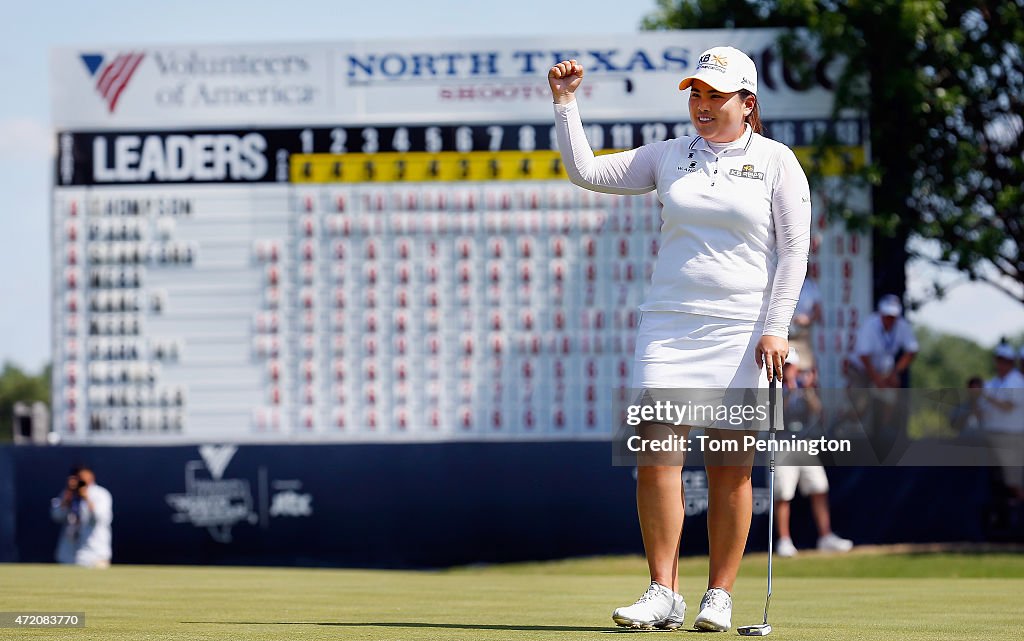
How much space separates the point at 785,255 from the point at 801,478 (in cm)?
856

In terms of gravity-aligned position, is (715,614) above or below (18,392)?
above

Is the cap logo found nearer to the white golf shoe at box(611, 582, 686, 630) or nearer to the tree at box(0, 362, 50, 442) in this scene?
the white golf shoe at box(611, 582, 686, 630)

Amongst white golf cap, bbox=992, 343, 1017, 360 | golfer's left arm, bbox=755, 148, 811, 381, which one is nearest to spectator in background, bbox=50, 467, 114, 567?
white golf cap, bbox=992, 343, 1017, 360

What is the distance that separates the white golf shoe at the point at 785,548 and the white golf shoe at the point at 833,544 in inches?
11.1

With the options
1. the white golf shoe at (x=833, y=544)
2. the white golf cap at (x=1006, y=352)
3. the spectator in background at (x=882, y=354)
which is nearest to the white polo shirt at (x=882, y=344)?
the spectator in background at (x=882, y=354)

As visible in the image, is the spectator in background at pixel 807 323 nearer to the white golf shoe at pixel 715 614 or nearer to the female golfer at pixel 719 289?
the female golfer at pixel 719 289

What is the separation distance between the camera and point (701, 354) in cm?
529

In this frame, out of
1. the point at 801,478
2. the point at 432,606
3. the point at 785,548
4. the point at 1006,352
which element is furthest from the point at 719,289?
the point at 1006,352

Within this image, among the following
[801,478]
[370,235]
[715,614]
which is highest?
A: [370,235]

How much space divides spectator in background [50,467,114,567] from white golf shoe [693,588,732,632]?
9.10 meters

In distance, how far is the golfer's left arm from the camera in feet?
17.2

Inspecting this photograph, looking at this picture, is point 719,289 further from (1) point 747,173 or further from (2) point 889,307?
(2) point 889,307

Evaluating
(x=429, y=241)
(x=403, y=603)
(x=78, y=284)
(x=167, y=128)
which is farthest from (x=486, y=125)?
(x=403, y=603)

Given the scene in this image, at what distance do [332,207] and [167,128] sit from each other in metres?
1.68
